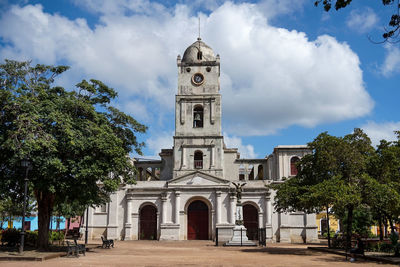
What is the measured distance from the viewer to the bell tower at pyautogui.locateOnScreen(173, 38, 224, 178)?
38.8 m

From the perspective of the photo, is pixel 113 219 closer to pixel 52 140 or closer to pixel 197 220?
pixel 197 220

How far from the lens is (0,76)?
68.4 ft

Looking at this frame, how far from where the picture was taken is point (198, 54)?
41.7 meters

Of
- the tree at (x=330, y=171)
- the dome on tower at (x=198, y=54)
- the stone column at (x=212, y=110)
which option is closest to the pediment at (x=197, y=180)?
the stone column at (x=212, y=110)

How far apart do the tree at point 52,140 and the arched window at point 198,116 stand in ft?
59.0

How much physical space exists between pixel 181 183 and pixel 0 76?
2021 cm

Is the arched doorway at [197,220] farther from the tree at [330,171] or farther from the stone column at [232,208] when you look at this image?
the tree at [330,171]

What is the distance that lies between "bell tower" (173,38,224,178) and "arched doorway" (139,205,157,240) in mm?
3955

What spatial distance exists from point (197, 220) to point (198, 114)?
33.3ft

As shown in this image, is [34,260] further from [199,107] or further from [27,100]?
[199,107]

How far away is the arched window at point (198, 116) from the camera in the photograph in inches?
1587

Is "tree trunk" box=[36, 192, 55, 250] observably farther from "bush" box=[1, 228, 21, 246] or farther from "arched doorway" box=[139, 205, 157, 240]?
"arched doorway" box=[139, 205, 157, 240]

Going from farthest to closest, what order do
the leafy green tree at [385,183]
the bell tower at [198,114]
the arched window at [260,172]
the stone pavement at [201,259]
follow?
the arched window at [260,172] → the bell tower at [198,114] → the leafy green tree at [385,183] → the stone pavement at [201,259]

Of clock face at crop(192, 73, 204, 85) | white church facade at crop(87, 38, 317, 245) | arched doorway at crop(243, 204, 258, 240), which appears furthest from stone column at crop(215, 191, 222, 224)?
clock face at crop(192, 73, 204, 85)
